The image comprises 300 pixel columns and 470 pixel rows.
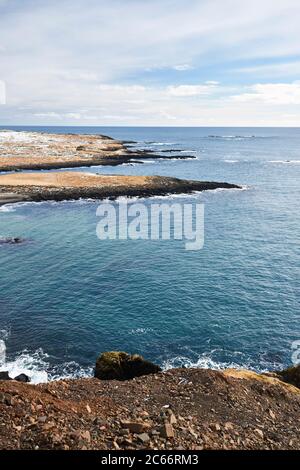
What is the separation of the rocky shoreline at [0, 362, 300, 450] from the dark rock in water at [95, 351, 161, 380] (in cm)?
191

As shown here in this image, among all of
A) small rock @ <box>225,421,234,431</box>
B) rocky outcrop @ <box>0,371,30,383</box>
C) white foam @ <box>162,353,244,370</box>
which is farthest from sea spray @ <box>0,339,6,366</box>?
small rock @ <box>225,421,234,431</box>

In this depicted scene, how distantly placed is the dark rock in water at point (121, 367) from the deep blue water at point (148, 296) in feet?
10.7

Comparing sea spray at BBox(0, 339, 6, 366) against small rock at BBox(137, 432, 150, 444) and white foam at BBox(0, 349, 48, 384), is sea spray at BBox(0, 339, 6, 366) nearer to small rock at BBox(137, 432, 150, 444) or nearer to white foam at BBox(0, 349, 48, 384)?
white foam at BBox(0, 349, 48, 384)

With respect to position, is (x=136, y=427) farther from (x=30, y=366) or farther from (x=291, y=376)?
(x=30, y=366)

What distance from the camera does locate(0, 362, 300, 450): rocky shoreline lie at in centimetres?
1477

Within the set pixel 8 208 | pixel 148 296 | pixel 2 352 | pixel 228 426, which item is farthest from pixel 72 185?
pixel 228 426

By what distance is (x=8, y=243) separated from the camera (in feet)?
169

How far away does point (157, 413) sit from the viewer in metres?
17.5

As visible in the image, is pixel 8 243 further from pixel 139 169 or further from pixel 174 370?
pixel 139 169

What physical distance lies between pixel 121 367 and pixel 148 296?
13110 millimetres

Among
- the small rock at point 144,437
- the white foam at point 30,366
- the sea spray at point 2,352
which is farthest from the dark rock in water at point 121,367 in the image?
the small rock at point 144,437

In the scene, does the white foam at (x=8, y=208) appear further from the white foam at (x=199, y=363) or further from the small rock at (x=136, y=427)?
the small rock at (x=136, y=427)

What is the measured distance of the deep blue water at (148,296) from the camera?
29.7m

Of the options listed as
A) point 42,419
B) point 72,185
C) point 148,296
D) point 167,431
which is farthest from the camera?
point 72,185
